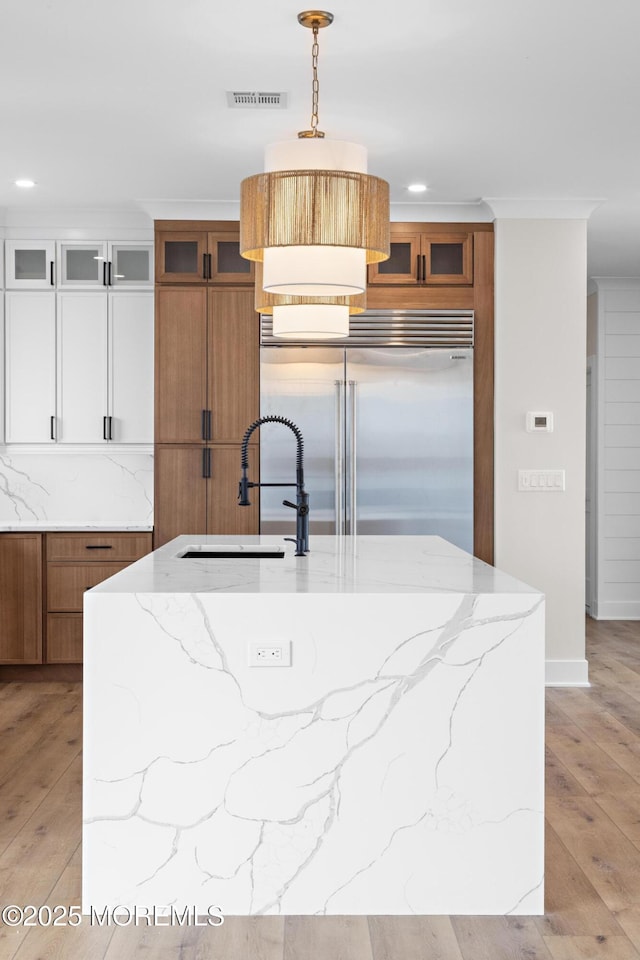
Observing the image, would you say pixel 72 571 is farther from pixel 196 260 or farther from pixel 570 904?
pixel 570 904

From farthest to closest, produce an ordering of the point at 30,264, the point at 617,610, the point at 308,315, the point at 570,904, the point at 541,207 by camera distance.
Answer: the point at 617,610, the point at 30,264, the point at 541,207, the point at 308,315, the point at 570,904

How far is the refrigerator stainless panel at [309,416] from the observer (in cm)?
528

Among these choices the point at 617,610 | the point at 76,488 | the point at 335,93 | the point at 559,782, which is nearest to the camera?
the point at 335,93

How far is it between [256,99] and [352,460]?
7.04 feet

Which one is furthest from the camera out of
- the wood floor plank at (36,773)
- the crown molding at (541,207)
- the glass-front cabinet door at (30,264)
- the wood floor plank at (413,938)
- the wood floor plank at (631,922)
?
the glass-front cabinet door at (30,264)

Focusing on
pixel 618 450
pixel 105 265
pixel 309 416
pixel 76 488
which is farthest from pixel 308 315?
pixel 618 450

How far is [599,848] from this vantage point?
3.11m

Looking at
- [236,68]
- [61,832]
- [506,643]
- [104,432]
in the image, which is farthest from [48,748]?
[236,68]

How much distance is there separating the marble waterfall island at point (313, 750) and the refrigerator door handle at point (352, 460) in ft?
8.90

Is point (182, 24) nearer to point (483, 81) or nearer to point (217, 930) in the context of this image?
point (483, 81)

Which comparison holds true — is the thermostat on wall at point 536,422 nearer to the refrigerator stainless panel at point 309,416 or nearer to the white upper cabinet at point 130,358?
the refrigerator stainless panel at point 309,416

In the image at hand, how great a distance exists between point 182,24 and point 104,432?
2.93 metres

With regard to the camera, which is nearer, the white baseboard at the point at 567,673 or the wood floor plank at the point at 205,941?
the wood floor plank at the point at 205,941

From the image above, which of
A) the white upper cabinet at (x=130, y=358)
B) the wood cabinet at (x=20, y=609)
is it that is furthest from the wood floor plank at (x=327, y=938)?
the white upper cabinet at (x=130, y=358)
